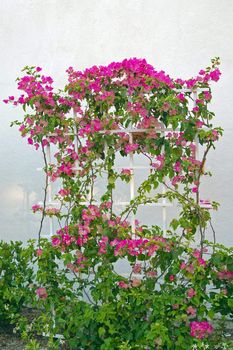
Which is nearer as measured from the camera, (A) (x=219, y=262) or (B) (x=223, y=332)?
(A) (x=219, y=262)

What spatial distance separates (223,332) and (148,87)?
1.62 meters

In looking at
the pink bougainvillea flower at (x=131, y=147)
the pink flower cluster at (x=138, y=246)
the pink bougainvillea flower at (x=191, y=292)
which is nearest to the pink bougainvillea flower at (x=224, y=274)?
the pink bougainvillea flower at (x=191, y=292)

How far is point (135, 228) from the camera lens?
3.52m

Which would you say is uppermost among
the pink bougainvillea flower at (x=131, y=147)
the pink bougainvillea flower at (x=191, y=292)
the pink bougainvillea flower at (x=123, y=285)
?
the pink bougainvillea flower at (x=131, y=147)

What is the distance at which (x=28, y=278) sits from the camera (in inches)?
161

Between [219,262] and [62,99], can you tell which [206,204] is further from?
[62,99]

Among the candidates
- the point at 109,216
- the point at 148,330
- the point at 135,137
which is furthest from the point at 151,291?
the point at 135,137

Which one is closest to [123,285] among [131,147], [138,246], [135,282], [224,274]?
[135,282]

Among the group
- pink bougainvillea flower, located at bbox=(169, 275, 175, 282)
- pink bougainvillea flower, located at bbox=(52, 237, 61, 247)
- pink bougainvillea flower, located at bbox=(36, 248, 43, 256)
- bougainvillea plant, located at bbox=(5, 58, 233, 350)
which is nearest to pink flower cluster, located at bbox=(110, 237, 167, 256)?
bougainvillea plant, located at bbox=(5, 58, 233, 350)

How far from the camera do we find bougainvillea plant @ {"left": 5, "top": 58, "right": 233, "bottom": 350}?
3.35m

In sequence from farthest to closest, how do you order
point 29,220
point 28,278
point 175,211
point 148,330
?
point 29,220, point 175,211, point 28,278, point 148,330

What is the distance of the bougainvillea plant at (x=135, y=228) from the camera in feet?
11.0

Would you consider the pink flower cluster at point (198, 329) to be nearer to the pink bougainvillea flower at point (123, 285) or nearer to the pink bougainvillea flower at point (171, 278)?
the pink bougainvillea flower at point (171, 278)

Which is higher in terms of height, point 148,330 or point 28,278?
point 28,278
